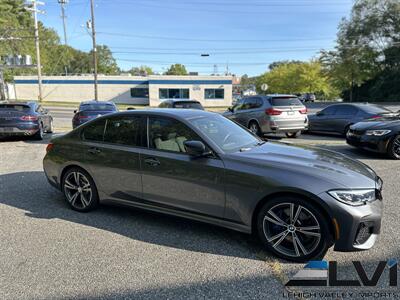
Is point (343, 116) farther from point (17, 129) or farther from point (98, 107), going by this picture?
point (17, 129)

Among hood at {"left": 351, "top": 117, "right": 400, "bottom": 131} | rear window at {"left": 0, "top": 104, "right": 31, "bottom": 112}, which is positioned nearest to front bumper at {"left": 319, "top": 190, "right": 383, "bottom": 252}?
hood at {"left": 351, "top": 117, "right": 400, "bottom": 131}

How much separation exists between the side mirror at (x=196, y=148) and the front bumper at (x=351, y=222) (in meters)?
1.36

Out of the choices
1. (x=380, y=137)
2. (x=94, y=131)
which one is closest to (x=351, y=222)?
(x=94, y=131)

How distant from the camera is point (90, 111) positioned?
487 inches

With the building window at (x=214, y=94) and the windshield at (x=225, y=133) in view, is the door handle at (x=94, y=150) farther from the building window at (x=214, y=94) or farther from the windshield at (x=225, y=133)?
the building window at (x=214, y=94)

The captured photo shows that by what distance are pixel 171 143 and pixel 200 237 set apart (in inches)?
47.9

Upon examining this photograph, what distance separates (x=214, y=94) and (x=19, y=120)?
121ft

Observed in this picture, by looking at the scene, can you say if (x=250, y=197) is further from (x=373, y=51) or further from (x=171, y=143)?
(x=373, y=51)

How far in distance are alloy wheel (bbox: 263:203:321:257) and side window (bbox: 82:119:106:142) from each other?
8.81 feet

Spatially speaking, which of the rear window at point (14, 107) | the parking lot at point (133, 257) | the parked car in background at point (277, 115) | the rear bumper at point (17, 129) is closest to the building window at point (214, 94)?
the parked car in background at point (277, 115)

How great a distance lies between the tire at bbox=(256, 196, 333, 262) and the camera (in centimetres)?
327

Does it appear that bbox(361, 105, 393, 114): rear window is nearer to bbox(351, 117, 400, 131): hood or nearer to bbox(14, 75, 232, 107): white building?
bbox(351, 117, 400, 131): hood

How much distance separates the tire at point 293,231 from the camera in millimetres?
3273

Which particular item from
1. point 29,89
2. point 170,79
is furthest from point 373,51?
point 29,89
